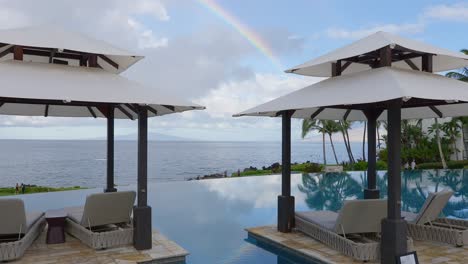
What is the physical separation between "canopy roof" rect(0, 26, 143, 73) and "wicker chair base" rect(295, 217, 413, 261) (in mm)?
4400

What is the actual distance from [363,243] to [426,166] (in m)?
22.9

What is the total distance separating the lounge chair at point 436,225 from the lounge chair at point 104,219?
5.01 meters

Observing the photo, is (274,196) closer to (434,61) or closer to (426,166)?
(434,61)

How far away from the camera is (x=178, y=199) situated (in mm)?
11883

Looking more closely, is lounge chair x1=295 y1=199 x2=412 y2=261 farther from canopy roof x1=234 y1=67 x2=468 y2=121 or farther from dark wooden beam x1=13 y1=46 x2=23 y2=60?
dark wooden beam x1=13 y1=46 x2=23 y2=60

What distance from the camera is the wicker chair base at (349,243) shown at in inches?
221

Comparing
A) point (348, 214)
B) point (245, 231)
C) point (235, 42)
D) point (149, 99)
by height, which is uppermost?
point (235, 42)

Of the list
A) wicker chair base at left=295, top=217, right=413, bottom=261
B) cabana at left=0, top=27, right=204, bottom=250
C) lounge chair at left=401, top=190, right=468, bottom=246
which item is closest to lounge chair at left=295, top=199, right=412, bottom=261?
wicker chair base at left=295, top=217, right=413, bottom=261

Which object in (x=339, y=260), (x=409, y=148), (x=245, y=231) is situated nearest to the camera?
(x=339, y=260)

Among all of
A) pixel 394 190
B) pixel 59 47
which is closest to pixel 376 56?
pixel 394 190

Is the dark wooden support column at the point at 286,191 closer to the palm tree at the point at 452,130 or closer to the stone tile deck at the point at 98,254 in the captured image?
the stone tile deck at the point at 98,254

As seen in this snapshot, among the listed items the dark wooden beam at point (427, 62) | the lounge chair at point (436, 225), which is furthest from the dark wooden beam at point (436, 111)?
the lounge chair at point (436, 225)

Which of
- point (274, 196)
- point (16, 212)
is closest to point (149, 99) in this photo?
point (16, 212)

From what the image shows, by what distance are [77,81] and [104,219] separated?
236cm
